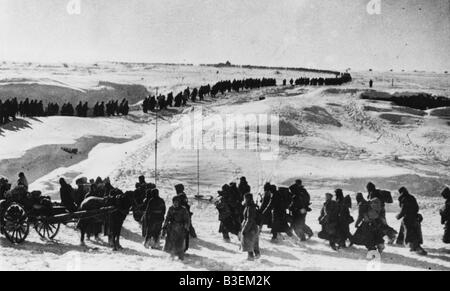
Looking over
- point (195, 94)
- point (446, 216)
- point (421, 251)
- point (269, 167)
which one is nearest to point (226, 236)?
point (421, 251)

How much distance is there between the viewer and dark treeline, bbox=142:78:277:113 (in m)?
27.8

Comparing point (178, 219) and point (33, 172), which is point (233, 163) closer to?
point (33, 172)

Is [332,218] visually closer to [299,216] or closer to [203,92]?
[299,216]

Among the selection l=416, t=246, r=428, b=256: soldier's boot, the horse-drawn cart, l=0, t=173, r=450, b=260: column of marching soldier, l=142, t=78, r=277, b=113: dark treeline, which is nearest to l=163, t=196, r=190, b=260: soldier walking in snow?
l=0, t=173, r=450, b=260: column of marching soldier

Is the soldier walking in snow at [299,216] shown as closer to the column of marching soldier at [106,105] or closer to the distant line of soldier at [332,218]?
the distant line of soldier at [332,218]

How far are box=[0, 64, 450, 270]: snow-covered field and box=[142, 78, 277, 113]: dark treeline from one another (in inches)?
52.7

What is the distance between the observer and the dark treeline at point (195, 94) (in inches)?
1095

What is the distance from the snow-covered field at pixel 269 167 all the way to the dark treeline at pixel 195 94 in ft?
4.39

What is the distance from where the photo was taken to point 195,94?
3105 cm

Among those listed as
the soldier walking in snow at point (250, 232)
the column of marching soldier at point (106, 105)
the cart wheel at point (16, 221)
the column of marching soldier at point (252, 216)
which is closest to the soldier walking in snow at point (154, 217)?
the column of marching soldier at point (252, 216)

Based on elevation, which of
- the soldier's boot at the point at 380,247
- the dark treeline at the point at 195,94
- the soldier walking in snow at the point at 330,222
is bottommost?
the soldier's boot at the point at 380,247

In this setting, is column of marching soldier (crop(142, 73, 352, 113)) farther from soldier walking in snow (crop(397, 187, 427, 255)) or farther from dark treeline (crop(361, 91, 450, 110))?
soldier walking in snow (crop(397, 187, 427, 255))

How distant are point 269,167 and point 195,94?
1646cm
